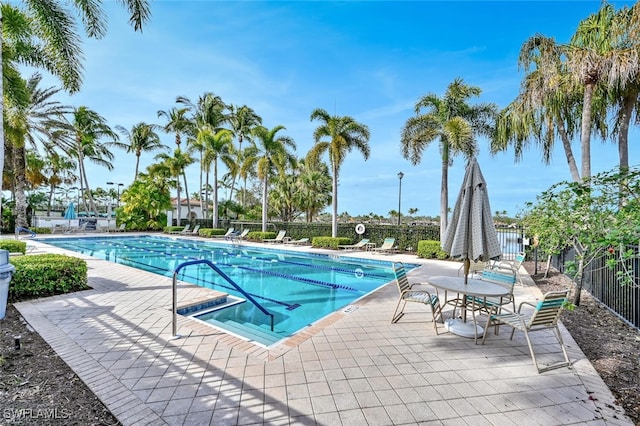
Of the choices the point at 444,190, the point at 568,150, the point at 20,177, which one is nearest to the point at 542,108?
the point at 568,150

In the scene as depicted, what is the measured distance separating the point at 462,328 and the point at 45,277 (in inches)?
297

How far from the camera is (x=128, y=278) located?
765 cm

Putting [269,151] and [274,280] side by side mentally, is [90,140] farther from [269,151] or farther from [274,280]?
[274,280]

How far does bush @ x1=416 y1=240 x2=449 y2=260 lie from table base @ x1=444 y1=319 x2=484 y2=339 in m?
8.23

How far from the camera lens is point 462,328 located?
435 cm

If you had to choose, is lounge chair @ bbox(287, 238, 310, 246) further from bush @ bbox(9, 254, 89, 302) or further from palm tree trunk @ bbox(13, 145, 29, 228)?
palm tree trunk @ bbox(13, 145, 29, 228)

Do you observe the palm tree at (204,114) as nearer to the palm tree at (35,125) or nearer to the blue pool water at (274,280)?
the palm tree at (35,125)

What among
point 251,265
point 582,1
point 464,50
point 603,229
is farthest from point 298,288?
point 582,1

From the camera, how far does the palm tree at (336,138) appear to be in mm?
15234

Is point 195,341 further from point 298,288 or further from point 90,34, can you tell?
point 90,34

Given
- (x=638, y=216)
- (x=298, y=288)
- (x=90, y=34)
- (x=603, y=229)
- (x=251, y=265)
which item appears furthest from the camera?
(x=251, y=265)

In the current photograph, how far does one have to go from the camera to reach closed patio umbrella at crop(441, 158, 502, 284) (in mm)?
4090

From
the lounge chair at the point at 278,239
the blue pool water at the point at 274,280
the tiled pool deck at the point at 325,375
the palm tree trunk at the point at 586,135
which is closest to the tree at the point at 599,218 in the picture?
the tiled pool deck at the point at 325,375

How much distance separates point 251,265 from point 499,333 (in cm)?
922
